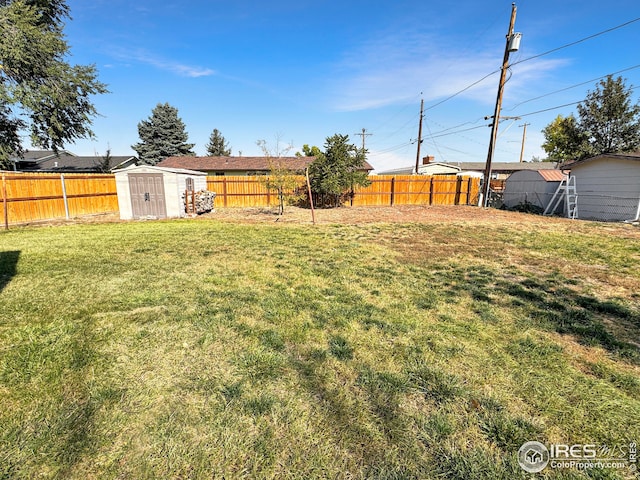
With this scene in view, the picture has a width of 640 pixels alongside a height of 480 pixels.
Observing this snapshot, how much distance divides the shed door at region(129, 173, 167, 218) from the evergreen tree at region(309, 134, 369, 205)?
23.2 feet

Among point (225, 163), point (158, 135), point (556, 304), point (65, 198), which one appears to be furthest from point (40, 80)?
point (556, 304)

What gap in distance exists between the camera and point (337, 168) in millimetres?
14820

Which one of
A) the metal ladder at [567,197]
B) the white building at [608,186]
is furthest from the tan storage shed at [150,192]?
the white building at [608,186]

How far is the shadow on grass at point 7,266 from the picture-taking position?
4.28 m

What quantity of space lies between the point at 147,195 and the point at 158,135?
26468 millimetres

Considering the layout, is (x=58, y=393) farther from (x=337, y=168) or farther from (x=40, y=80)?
(x=40, y=80)

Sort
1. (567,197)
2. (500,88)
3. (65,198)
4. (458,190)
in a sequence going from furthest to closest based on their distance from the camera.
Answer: (458,190)
(500,88)
(567,197)
(65,198)

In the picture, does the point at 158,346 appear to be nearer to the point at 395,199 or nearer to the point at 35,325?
the point at 35,325

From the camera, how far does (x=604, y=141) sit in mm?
23781

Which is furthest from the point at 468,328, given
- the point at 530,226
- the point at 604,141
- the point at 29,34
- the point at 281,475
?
the point at 604,141

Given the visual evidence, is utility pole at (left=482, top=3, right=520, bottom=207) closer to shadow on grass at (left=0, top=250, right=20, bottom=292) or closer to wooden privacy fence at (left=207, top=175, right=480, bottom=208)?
wooden privacy fence at (left=207, top=175, right=480, bottom=208)

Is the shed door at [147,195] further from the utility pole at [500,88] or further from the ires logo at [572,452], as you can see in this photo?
the utility pole at [500,88]
